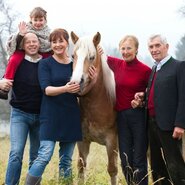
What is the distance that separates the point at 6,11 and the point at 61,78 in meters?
27.7

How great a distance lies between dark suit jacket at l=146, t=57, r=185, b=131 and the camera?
4398mm

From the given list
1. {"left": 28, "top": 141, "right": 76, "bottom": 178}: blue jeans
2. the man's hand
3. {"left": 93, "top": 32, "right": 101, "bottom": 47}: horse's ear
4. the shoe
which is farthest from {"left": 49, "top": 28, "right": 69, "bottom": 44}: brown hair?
{"left": 28, "top": 141, "right": 76, "bottom": 178}: blue jeans

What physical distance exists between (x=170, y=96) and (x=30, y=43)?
1.87 meters

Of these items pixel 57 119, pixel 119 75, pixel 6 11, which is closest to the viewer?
pixel 57 119

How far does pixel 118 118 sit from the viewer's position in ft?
17.6

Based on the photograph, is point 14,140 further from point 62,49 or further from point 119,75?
point 119,75

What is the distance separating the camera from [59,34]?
15.9 feet

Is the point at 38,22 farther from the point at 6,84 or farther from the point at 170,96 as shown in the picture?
the point at 170,96

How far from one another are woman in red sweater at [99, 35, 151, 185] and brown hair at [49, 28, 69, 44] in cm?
75

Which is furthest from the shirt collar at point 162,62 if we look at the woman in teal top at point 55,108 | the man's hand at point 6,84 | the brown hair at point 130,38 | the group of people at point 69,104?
the man's hand at point 6,84

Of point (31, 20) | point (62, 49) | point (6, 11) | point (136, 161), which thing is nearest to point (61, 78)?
point (62, 49)

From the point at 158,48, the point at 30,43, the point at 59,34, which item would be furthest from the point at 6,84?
the point at 158,48

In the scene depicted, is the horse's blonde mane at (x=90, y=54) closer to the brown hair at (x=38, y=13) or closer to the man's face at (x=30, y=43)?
the man's face at (x=30, y=43)

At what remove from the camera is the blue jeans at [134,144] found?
503 centimetres
